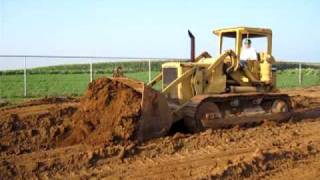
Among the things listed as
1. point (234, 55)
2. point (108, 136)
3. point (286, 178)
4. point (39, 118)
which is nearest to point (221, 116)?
point (234, 55)

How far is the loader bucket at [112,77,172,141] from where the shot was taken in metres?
9.25

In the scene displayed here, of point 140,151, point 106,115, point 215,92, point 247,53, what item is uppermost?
point 247,53

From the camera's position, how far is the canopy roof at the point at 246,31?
11812mm

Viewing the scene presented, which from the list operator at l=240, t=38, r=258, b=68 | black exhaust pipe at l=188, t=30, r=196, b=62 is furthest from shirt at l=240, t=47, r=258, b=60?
black exhaust pipe at l=188, t=30, r=196, b=62

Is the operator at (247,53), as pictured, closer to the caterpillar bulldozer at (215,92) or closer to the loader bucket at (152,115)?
the caterpillar bulldozer at (215,92)

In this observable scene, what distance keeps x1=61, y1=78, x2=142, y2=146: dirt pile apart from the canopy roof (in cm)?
366

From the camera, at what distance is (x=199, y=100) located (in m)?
10.2

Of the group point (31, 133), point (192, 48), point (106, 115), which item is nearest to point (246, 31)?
point (192, 48)

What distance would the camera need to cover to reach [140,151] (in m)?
8.34

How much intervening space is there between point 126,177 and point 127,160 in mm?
930

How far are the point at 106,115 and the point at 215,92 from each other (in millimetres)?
2984

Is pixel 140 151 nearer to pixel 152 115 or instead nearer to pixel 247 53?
pixel 152 115

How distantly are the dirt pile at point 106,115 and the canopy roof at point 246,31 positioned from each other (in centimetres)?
366

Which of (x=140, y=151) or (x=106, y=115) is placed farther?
(x=106, y=115)
